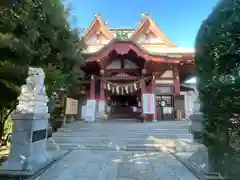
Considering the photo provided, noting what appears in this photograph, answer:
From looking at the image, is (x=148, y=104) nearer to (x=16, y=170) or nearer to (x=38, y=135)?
(x=38, y=135)

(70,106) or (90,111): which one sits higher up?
(70,106)

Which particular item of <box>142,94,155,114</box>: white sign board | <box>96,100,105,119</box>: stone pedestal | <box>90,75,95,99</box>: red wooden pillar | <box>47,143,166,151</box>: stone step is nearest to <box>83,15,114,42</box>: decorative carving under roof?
<box>90,75,95,99</box>: red wooden pillar

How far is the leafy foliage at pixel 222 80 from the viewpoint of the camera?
8.98 ft

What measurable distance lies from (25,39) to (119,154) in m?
3.94

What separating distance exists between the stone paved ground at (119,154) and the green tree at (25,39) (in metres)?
2.38

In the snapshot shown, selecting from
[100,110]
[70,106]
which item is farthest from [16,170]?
[100,110]

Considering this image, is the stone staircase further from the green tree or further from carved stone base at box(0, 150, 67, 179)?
carved stone base at box(0, 150, 67, 179)

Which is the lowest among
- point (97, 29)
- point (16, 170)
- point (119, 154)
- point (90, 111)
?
point (119, 154)

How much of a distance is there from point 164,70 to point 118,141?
729cm

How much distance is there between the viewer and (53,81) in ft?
24.0

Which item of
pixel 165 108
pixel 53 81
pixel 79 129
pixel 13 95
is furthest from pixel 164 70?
pixel 13 95

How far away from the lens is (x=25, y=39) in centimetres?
385

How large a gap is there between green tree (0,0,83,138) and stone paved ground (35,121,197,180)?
7.82 ft

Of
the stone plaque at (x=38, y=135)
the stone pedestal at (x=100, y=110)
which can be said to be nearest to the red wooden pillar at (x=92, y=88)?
the stone pedestal at (x=100, y=110)
